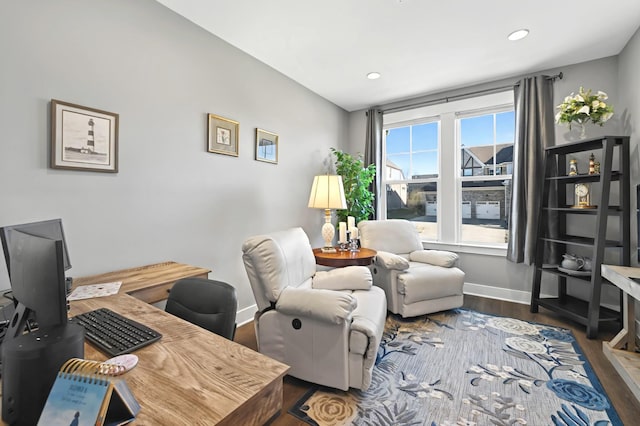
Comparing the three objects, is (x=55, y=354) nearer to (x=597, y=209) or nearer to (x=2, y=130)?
(x=2, y=130)

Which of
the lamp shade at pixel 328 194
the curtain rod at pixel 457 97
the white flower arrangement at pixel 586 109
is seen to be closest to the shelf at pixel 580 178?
the white flower arrangement at pixel 586 109

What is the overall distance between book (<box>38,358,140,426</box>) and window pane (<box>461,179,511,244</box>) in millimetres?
3849

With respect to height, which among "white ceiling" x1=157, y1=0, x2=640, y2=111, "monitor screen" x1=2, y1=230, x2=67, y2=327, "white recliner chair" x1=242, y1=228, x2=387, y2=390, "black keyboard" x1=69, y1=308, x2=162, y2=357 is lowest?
"white recliner chair" x1=242, y1=228, x2=387, y2=390

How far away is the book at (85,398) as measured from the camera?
53 cm

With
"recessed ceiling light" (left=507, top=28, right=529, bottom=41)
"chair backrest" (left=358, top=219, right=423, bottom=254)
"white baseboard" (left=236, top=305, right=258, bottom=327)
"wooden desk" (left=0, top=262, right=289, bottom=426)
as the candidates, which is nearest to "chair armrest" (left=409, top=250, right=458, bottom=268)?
"chair backrest" (left=358, top=219, right=423, bottom=254)

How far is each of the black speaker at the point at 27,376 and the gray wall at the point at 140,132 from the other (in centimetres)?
136

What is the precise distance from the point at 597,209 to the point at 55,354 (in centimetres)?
344

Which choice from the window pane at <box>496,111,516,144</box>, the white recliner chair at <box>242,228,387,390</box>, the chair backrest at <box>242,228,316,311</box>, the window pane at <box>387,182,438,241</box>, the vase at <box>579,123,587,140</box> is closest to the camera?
the white recliner chair at <box>242,228,387,390</box>

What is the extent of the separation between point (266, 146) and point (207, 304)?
2.03 meters

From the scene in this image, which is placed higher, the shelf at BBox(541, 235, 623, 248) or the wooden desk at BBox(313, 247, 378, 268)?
the shelf at BBox(541, 235, 623, 248)

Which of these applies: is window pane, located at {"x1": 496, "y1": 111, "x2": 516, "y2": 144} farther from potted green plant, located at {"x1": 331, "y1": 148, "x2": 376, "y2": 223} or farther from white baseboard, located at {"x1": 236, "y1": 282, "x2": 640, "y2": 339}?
white baseboard, located at {"x1": 236, "y1": 282, "x2": 640, "y2": 339}

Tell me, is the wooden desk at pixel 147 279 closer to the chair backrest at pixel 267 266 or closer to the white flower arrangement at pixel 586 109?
the chair backrest at pixel 267 266

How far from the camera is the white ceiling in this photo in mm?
2123

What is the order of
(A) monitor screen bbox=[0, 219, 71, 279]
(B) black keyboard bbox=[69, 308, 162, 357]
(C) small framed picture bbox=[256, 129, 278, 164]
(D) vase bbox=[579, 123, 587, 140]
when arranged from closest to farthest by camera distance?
(B) black keyboard bbox=[69, 308, 162, 357] < (A) monitor screen bbox=[0, 219, 71, 279] < (D) vase bbox=[579, 123, 587, 140] < (C) small framed picture bbox=[256, 129, 278, 164]
